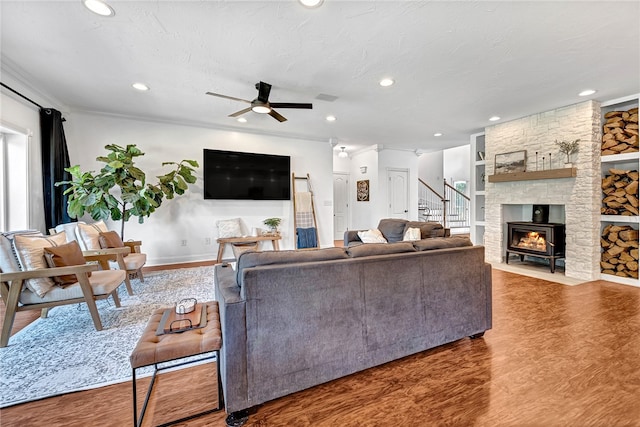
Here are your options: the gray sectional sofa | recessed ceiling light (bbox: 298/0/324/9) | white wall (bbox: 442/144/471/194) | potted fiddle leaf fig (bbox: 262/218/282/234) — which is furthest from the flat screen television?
white wall (bbox: 442/144/471/194)

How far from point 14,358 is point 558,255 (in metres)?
6.75

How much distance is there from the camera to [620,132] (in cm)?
409

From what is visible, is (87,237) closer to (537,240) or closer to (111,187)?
(111,187)

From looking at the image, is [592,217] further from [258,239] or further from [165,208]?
[165,208]

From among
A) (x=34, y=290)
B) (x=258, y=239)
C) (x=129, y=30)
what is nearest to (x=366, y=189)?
(x=258, y=239)

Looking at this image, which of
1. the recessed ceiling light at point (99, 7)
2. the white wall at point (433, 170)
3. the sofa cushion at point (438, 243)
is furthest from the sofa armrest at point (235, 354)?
the white wall at point (433, 170)

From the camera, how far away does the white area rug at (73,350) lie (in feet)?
6.04

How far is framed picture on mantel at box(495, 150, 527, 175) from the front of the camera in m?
4.98

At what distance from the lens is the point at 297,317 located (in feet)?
5.52

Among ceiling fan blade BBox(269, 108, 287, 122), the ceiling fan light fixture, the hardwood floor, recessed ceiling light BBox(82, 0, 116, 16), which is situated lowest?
the hardwood floor

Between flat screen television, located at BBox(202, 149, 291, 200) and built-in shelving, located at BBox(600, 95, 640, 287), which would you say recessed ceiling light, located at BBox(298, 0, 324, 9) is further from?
built-in shelving, located at BBox(600, 95, 640, 287)

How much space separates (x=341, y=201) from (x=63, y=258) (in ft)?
22.2

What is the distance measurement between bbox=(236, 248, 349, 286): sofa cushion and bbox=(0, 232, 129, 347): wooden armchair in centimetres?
180

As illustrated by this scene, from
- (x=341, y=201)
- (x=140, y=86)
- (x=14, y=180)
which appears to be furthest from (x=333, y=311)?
(x=341, y=201)
